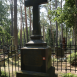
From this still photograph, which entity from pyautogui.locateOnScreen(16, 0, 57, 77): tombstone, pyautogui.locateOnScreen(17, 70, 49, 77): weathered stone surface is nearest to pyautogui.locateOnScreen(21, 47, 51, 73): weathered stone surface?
pyautogui.locateOnScreen(16, 0, 57, 77): tombstone

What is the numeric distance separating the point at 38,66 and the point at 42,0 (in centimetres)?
258

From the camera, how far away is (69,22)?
7777mm

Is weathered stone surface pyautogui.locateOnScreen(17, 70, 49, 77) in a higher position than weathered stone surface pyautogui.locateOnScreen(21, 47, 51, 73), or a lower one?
lower

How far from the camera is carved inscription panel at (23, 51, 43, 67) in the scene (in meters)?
3.30

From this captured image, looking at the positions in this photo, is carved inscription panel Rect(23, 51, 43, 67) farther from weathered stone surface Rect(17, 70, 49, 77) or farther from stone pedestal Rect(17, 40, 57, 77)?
weathered stone surface Rect(17, 70, 49, 77)

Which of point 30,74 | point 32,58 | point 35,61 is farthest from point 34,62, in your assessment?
point 30,74

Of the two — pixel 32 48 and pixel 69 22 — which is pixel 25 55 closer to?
pixel 32 48

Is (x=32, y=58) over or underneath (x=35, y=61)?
over

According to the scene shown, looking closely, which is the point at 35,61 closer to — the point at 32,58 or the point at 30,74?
the point at 32,58

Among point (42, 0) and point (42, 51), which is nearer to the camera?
point (42, 51)

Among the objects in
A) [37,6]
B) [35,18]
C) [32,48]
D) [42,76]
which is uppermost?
[37,6]

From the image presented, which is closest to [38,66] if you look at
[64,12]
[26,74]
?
[26,74]

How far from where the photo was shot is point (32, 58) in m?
3.35

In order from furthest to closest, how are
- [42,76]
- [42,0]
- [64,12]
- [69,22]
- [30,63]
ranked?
[69,22] → [64,12] → [42,0] → [30,63] → [42,76]
